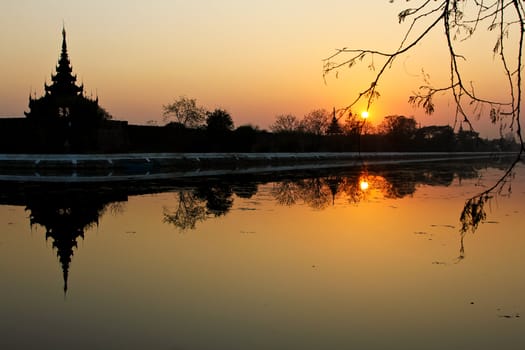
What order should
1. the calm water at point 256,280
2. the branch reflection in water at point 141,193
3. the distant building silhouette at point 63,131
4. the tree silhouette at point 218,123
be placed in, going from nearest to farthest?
1. the calm water at point 256,280
2. the branch reflection in water at point 141,193
3. the distant building silhouette at point 63,131
4. the tree silhouette at point 218,123

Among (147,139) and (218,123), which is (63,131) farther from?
(218,123)

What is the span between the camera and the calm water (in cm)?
515

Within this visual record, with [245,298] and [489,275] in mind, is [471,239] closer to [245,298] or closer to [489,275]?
[489,275]

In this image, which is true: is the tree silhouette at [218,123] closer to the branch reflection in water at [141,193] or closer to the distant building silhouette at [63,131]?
the distant building silhouette at [63,131]

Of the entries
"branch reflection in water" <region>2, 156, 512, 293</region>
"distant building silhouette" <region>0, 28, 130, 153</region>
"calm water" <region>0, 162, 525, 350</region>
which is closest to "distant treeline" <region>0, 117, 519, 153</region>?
"distant building silhouette" <region>0, 28, 130, 153</region>

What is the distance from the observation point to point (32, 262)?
26.8ft

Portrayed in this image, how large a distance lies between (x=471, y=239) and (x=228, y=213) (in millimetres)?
6340

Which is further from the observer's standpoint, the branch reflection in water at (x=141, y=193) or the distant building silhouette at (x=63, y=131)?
the distant building silhouette at (x=63, y=131)

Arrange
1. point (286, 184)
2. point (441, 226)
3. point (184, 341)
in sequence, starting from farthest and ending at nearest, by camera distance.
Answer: point (286, 184)
point (441, 226)
point (184, 341)

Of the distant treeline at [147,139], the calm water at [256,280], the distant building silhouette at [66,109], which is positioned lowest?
the calm water at [256,280]

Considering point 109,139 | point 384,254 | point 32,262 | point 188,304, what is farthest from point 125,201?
point 109,139

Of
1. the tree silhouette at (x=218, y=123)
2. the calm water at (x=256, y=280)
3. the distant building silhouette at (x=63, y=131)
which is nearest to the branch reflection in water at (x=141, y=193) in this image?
the calm water at (x=256, y=280)

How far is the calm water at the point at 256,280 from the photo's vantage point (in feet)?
16.9

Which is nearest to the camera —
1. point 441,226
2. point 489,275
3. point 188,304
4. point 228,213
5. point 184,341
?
point 184,341
